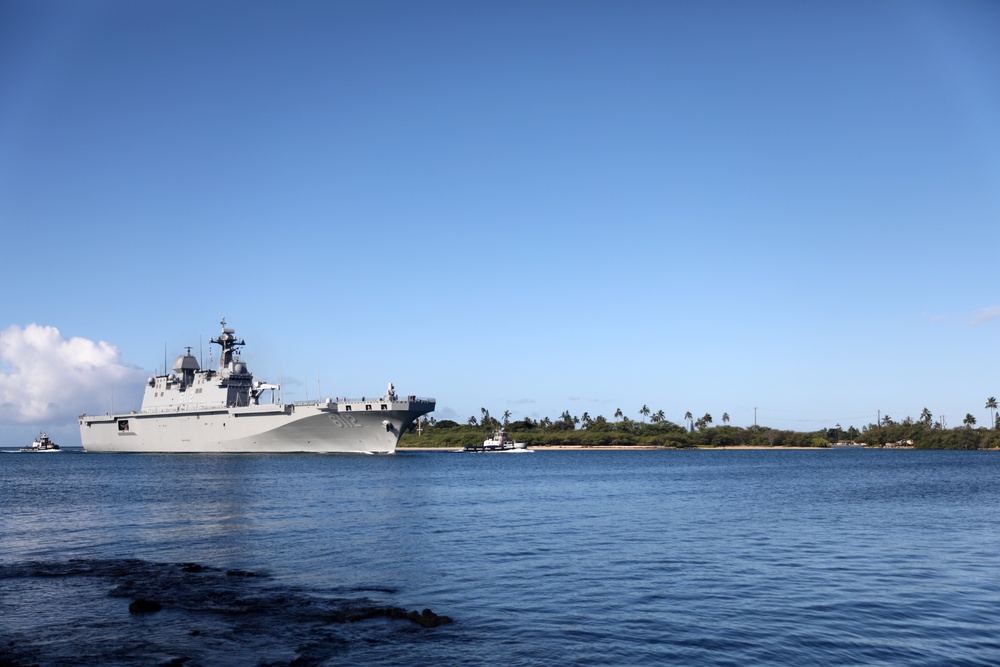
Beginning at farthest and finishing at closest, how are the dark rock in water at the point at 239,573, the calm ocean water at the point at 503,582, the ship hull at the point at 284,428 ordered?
the ship hull at the point at 284,428, the dark rock in water at the point at 239,573, the calm ocean water at the point at 503,582

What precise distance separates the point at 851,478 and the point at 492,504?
40.8 m

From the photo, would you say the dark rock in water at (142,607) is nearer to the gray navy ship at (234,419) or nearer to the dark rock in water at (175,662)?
the dark rock in water at (175,662)

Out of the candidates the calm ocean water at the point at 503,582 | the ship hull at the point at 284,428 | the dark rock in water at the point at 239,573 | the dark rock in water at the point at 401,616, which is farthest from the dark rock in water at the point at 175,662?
the ship hull at the point at 284,428

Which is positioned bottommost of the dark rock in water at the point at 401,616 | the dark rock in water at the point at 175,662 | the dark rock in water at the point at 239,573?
the dark rock in water at the point at 239,573

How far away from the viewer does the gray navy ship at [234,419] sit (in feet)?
279

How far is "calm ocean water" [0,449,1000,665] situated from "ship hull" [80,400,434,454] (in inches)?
1671

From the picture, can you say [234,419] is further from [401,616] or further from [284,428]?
[401,616]

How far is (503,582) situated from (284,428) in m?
72.2

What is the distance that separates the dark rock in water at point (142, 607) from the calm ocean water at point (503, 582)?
1.11 ft

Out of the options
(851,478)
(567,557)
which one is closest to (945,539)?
(567,557)

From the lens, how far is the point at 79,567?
73.4ft

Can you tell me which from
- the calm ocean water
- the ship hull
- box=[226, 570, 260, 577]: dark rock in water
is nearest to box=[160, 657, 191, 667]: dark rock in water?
the calm ocean water

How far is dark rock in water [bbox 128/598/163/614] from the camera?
658 inches

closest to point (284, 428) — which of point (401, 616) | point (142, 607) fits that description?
point (142, 607)
